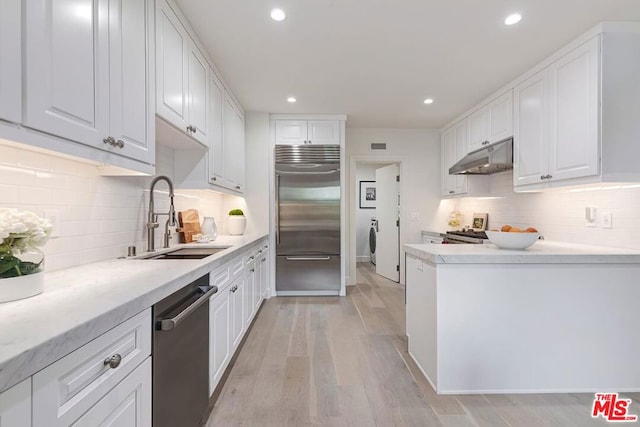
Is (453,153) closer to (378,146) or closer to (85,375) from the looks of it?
(378,146)

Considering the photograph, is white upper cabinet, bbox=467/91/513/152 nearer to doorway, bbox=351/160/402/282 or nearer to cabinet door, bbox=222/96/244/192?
doorway, bbox=351/160/402/282

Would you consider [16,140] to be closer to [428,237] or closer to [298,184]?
[298,184]

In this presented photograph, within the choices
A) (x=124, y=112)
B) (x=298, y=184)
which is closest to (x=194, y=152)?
(x=124, y=112)

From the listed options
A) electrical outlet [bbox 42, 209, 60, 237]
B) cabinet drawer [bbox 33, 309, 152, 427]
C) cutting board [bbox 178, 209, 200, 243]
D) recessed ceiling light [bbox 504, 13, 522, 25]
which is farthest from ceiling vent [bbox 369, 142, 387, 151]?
cabinet drawer [bbox 33, 309, 152, 427]

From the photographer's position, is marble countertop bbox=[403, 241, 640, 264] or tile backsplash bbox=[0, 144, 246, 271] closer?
tile backsplash bbox=[0, 144, 246, 271]

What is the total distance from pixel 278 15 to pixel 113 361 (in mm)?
2146

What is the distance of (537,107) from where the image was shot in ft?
8.80

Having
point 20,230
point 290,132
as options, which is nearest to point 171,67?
point 20,230

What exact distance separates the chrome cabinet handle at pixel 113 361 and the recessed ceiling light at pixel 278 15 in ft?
6.94

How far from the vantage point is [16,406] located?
0.60 m

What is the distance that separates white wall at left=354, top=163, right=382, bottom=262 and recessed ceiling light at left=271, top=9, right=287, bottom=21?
5.21m

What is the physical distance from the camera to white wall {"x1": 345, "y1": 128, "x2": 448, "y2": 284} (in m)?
4.78

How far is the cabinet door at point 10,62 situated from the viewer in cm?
83

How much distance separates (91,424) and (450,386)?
1.87 metres
